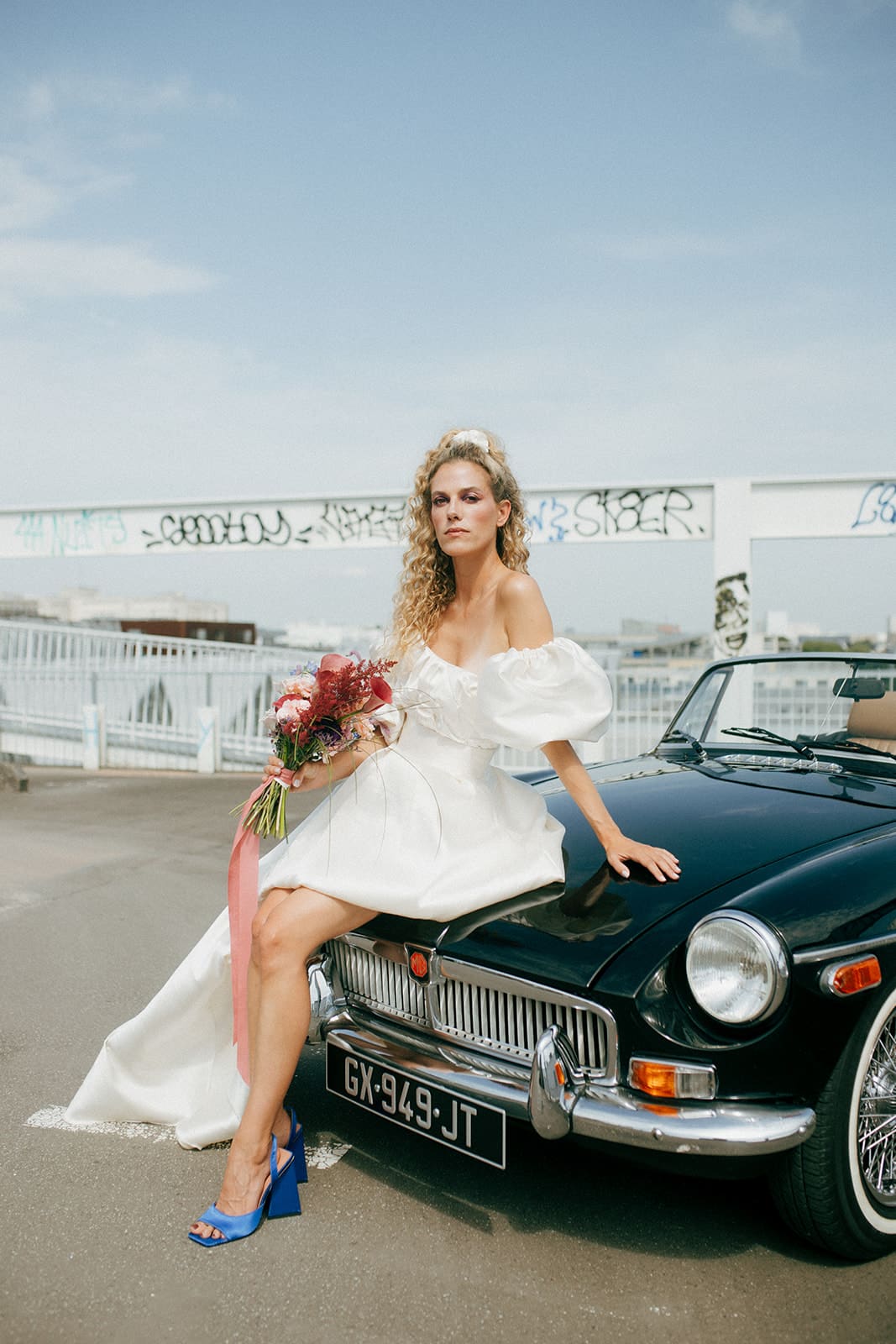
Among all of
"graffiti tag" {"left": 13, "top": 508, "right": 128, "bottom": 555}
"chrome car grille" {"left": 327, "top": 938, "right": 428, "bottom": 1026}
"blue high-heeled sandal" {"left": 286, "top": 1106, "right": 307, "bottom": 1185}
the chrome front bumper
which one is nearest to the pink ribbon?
"blue high-heeled sandal" {"left": 286, "top": 1106, "right": 307, "bottom": 1185}

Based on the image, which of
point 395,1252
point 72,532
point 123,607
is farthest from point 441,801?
point 123,607

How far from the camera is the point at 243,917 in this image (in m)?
2.99

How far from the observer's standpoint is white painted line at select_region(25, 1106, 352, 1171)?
3090 mm

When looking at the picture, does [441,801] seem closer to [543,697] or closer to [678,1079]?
[543,697]

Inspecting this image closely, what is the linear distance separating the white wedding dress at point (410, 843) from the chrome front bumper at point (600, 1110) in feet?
1.34

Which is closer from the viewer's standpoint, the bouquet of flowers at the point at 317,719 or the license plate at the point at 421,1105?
the license plate at the point at 421,1105

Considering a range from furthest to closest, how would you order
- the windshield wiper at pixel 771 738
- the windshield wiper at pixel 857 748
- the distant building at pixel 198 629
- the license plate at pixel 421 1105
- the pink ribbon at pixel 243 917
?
1. the distant building at pixel 198 629
2. the windshield wiper at pixel 771 738
3. the windshield wiper at pixel 857 748
4. the pink ribbon at pixel 243 917
5. the license plate at pixel 421 1105

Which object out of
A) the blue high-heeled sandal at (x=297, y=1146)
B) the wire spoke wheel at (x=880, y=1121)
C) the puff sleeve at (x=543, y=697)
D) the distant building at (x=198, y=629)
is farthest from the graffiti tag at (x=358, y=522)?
the distant building at (x=198, y=629)

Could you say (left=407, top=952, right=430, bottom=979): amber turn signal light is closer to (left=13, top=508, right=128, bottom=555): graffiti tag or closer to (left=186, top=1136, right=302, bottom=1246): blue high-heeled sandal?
(left=186, top=1136, right=302, bottom=1246): blue high-heeled sandal

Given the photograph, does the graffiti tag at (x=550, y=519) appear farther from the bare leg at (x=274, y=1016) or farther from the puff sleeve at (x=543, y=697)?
the bare leg at (x=274, y=1016)

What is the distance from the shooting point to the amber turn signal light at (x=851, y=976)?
7.85ft

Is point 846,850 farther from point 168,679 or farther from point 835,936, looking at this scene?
point 168,679

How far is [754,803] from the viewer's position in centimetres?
321

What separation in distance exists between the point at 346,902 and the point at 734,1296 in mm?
1298
